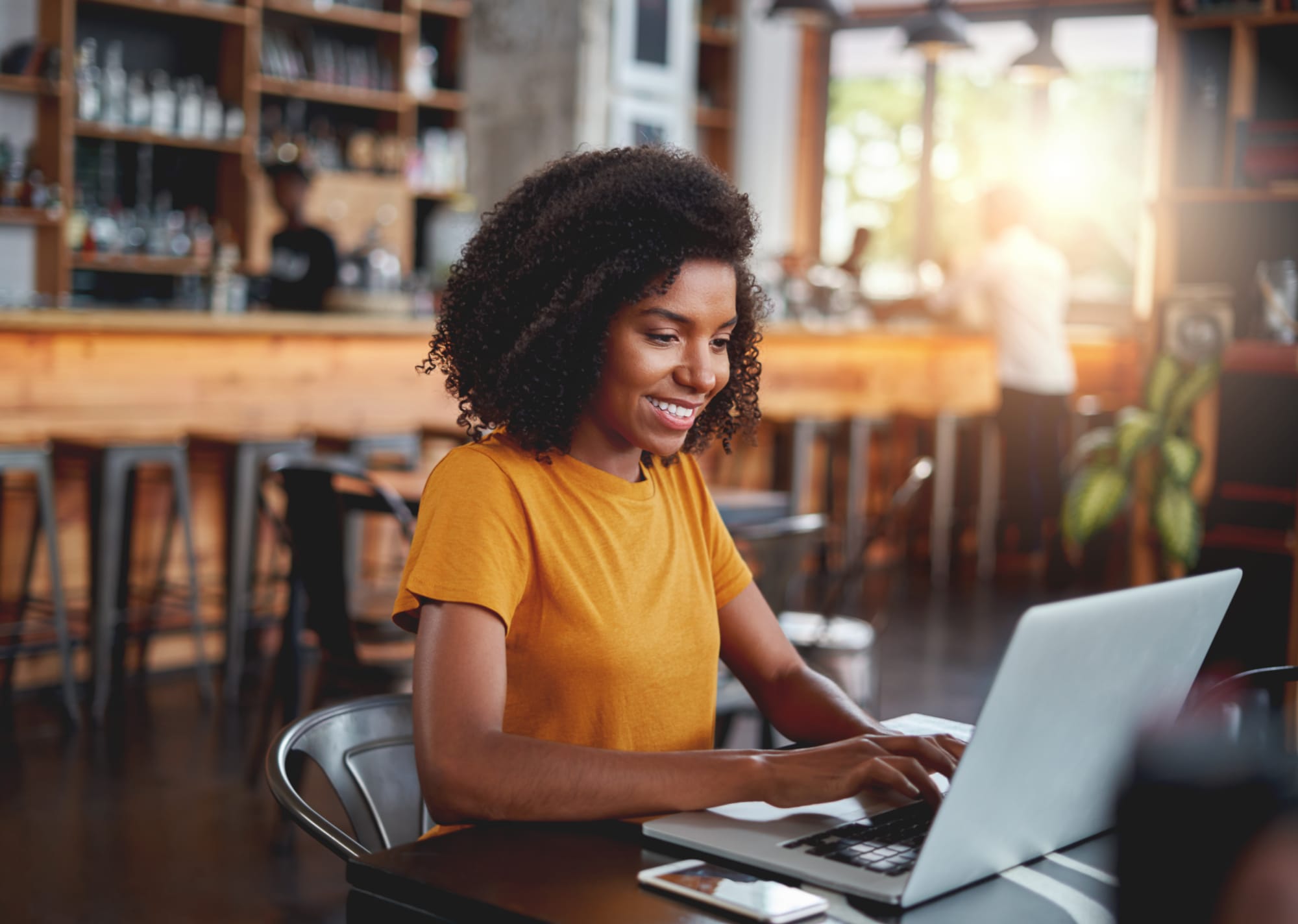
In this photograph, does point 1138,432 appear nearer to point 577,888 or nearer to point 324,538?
point 324,538

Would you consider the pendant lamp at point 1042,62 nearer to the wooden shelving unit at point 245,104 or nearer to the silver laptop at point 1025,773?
the wooden shelving unit at point 245,104

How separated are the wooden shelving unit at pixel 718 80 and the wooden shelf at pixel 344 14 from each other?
2526 mm

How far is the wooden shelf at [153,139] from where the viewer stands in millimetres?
6465

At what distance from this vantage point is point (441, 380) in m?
5.28

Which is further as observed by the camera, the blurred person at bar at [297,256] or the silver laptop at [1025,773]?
the blurred person at bar at [297,256]

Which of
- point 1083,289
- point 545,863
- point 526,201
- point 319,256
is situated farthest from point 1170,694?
point 1083,289

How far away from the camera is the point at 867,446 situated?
279 inches

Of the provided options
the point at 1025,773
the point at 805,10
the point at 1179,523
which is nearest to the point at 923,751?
the point at 1025,773

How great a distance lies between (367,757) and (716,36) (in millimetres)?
8582

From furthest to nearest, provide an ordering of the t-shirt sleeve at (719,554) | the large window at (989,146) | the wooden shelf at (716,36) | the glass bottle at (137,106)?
the wooden shelf at (716,36) → the large window at (989,146) → the glass bottle at (137,106) → the t-shirt sleeve at (719,554)

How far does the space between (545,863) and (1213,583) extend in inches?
20.2

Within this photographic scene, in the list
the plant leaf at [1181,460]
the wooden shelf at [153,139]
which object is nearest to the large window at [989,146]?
the wooden shelf at [153,139]

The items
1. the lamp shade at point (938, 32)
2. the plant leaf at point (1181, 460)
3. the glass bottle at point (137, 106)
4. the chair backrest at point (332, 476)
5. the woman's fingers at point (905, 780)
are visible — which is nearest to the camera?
the woman's fingers at point (905, 780)

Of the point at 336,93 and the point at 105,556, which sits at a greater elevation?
the point at 336,93
